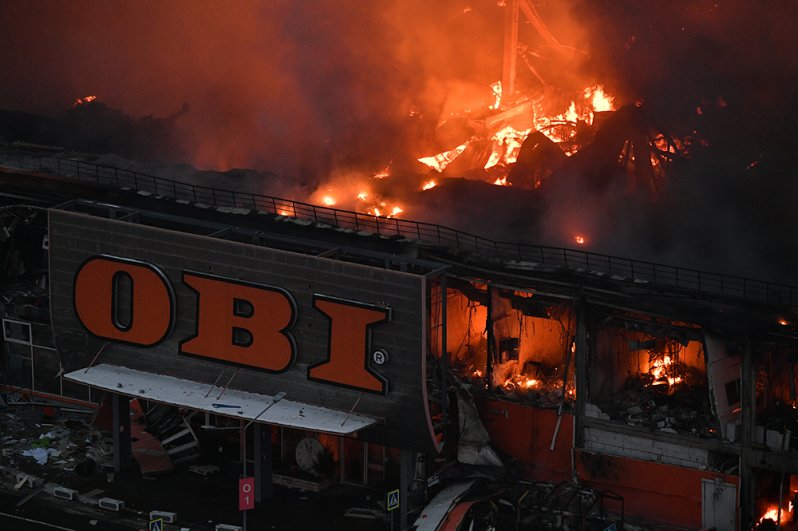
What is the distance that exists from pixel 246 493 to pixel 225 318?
6.49 meters

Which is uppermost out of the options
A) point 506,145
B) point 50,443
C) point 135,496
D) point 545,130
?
point 545,130

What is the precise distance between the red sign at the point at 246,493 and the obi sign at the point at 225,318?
168 inches

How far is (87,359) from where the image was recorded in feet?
156

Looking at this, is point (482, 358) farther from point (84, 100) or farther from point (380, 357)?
point (84, 100)

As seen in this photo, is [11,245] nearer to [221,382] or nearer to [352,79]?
[221,382]

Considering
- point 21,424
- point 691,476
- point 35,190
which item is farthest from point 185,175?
point 691,476

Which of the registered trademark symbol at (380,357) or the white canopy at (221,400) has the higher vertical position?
the registered trademark symbol at (380,357)

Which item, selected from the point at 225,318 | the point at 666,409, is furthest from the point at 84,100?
the point at 666,409

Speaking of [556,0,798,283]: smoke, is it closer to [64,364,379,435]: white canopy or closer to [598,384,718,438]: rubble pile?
[598,384,718,438]: rubble pile

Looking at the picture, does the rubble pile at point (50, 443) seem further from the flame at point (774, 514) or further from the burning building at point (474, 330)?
the flame at point (774, 514)

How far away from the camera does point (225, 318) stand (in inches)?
1763

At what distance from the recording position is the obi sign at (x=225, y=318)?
140 ft

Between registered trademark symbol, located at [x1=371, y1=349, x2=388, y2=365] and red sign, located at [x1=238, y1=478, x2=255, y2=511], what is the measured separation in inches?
223

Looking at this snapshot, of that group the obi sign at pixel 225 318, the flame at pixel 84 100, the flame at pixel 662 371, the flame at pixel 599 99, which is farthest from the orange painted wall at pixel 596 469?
the flame at pixel 84 100
